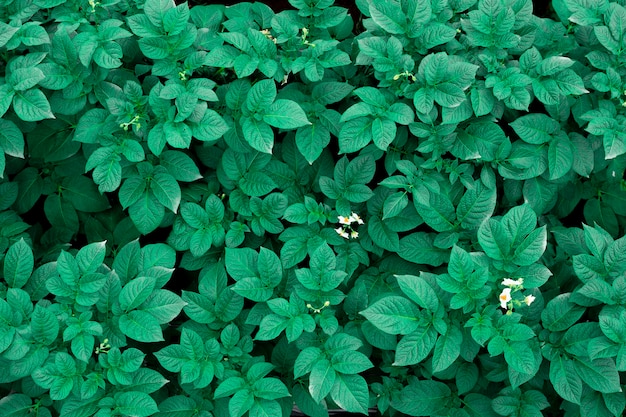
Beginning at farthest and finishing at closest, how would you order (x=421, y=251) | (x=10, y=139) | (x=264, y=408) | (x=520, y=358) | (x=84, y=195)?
(x=84, y=195) → (x=421, y=251) → (x=10, y=139) → (x=264, y=408) → (x=520, y=358)

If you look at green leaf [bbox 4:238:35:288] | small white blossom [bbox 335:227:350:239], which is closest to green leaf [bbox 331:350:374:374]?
small white blossom [bbox 335:227:350:239]

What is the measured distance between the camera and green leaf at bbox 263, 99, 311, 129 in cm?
222

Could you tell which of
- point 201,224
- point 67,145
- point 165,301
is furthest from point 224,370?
point 67,145

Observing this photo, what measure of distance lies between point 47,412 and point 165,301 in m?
0.54

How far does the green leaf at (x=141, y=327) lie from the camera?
2158 millimetres

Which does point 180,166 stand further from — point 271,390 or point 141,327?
point 271,390

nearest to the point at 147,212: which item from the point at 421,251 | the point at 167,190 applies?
the point at 167,190

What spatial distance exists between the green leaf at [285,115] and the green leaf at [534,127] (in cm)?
71

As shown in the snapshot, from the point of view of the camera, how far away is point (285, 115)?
7.34 ft

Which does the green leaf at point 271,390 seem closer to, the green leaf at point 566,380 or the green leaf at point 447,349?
the green leaf at point 447,349

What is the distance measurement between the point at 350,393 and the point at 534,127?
1.06m

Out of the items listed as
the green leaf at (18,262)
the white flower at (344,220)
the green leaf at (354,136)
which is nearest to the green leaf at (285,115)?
the green leaf at (354,136)

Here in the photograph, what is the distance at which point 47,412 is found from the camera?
2289mm

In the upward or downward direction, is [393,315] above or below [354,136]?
below
